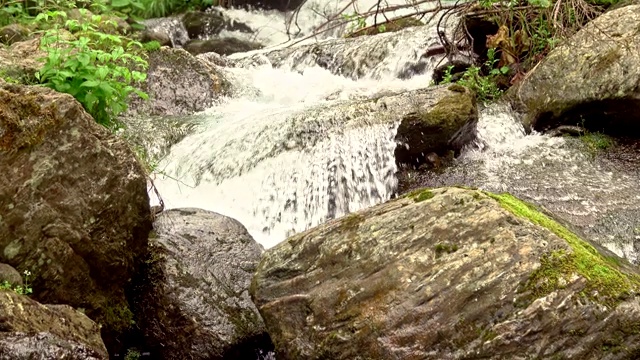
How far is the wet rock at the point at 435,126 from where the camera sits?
628 centimetres

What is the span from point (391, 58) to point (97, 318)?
20.9ft

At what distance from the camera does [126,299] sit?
448 cm

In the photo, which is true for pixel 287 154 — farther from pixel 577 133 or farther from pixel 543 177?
pixel 577 133

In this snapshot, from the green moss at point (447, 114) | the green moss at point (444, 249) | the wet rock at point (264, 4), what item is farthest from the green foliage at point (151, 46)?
the wet rock at point (264, 4)

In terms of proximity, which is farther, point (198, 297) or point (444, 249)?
point (198, 297)

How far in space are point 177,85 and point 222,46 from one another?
176 inches

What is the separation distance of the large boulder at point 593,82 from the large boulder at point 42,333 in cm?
521

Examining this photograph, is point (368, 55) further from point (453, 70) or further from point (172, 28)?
point (172, 28)

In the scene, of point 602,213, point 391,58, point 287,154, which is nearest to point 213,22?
point 391,58

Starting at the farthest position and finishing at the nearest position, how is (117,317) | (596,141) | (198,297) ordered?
(596,141), (198,297), (117,317)

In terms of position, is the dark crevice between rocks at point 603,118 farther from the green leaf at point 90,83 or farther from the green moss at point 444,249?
the green leaf at point 90,83

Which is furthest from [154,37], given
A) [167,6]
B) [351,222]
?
[351,222]

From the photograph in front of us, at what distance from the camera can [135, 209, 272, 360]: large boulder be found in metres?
4.33

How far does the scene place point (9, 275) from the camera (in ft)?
11.7
